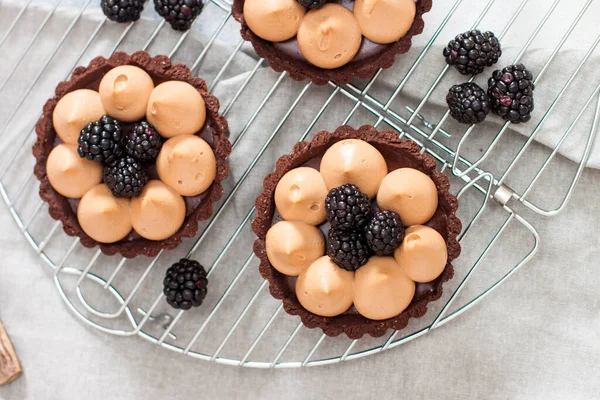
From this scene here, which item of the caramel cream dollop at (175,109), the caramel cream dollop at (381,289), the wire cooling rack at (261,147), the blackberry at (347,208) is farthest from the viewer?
the wire cooling rack at (261,147)

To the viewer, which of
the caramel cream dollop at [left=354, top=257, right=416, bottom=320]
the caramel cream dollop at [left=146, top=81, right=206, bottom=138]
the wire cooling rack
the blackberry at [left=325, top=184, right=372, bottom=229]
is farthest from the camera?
the wire cooling rack

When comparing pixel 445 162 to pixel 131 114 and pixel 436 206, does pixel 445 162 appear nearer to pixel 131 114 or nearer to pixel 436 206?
pixel 436 206

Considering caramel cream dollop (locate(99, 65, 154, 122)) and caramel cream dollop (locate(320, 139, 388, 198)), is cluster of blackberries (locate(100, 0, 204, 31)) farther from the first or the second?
caramel cream dollop (locate(320, 139, 388, 198))

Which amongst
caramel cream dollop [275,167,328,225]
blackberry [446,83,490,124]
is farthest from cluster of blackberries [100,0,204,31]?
blackberry [446,83,490,124]

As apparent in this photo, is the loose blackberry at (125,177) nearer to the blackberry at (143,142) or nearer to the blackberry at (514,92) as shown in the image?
the blackberry at (143,142)

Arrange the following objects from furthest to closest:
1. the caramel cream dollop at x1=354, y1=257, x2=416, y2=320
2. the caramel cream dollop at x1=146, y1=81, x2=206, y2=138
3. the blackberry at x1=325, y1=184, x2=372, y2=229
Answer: the caramel cream dollop at x1=146, y1=81, x2=206, y2=138 → the caramel cream dollop at x1=354, y1=257, x2=416, y2=320 → the blackberry at x1=325, y1=184, x2=372, y2=229

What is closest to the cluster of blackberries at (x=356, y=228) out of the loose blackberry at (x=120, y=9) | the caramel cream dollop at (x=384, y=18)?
the caramel cream dollop at (x=384, y=18)

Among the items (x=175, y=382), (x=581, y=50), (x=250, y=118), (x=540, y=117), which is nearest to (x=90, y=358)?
(x=175, y=382)
